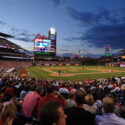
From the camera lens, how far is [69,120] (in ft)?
7.56

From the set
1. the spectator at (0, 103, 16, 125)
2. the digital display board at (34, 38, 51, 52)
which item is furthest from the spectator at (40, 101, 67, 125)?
the digital display board at (34, 38, 51, 52)

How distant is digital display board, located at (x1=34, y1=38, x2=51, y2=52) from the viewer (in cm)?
8712

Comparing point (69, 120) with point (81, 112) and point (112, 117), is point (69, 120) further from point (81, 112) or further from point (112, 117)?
point (112, 117)

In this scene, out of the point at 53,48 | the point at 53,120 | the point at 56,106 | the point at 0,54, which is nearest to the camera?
the point at 53,120

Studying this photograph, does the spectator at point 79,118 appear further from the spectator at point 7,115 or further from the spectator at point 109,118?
the spectator at point 7,115

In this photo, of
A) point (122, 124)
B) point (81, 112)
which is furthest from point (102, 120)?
point (81, 112)

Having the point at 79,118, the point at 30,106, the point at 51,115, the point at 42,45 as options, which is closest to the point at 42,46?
the point at 42,45

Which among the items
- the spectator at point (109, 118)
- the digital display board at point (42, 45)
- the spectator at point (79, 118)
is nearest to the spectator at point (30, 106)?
the spectator at point (79, 118)

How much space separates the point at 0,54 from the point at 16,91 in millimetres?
67191

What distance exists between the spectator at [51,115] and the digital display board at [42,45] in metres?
88.9

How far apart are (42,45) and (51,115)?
9091 cm

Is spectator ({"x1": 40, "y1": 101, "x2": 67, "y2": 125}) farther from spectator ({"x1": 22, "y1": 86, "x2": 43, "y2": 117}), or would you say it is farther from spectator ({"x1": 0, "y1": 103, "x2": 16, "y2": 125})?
spectator ({"x1": 22, "y1": 86, "x2": 43, "y2": 117})

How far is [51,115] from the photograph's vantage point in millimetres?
1481

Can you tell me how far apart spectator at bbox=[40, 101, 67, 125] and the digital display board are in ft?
292
